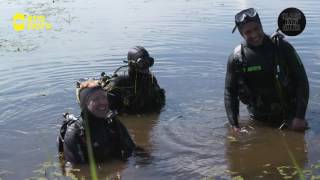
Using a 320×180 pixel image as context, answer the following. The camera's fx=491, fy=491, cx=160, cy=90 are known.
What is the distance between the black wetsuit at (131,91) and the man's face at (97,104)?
2116mm

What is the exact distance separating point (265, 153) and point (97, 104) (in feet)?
6.36

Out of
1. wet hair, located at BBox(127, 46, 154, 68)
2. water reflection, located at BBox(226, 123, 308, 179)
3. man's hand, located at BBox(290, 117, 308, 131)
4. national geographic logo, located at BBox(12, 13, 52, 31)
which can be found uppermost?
wet hair, located at BBox(127, 46, 154, 68)

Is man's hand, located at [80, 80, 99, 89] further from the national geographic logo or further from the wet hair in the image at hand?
the national geographic logo

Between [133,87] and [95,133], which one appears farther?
[133,87]

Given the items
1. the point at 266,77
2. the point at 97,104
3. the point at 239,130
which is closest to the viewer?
the point at 97,104

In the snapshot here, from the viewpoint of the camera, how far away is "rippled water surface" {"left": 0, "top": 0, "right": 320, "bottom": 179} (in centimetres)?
526

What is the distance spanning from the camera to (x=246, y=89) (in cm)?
611

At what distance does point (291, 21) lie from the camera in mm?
5836

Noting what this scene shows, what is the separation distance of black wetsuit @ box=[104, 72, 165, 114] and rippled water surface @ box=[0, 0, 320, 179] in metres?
0.23

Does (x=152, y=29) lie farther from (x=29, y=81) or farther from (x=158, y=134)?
(x=158, y=134)

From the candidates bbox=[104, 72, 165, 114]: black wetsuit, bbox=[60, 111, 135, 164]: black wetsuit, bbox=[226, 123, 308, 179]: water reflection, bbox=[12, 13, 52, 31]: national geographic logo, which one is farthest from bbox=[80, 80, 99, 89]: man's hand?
bbox=[12, 13, 52, 31]: national geographic logo

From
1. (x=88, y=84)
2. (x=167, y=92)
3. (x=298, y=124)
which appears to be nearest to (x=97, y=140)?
(x=88, y=84)

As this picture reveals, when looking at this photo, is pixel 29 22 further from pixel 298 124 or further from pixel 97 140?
pixel 298 124

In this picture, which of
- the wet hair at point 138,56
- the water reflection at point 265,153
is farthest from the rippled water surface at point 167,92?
the wet hair at point 138,56
